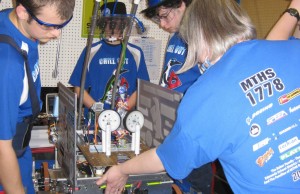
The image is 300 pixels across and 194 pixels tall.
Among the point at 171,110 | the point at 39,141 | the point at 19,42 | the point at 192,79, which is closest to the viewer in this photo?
the point at 19,42

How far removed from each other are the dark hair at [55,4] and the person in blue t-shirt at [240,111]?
53cm

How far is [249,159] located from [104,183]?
0.69 meters

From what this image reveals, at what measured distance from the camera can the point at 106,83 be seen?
275cm

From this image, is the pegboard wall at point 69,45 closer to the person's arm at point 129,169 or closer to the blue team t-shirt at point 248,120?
the person's arm at point 129,169

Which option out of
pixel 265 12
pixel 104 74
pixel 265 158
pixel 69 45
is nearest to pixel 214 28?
pixel 265 158

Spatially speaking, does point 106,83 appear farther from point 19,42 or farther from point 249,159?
point 249,159

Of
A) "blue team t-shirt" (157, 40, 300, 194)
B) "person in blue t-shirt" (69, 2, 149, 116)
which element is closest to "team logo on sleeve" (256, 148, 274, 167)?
"blue team t-shirt" (157, 40, 300, 194)

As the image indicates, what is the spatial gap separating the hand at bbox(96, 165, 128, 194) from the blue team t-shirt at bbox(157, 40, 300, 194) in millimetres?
375

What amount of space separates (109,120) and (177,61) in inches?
25.3

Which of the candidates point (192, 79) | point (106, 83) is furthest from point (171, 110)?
point (106, 83)

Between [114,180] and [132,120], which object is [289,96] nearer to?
[114,180]

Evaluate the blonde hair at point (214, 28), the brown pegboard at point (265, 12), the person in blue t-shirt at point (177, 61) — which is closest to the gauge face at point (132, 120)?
the person in blue t-shirt at point (177, 61)

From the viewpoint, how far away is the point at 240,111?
1.07 meters

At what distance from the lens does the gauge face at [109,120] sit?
1.82 metres
